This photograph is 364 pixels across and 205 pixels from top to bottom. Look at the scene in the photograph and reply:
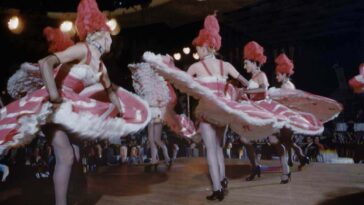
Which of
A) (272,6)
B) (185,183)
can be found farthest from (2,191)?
(272,6)

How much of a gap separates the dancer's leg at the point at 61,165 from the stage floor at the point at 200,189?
0.86 m

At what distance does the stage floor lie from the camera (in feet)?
12.0

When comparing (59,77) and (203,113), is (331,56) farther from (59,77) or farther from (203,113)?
(59,77)

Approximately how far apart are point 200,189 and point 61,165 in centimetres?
202

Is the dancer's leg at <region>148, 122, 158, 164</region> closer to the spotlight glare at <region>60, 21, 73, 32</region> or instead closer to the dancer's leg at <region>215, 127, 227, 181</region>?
the dancer's leg at <region>215, 127, 227, 181</region>

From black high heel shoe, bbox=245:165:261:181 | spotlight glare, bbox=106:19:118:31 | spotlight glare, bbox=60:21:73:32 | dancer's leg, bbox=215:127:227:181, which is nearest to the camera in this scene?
dancer's leg, bbox=215:127:227:181

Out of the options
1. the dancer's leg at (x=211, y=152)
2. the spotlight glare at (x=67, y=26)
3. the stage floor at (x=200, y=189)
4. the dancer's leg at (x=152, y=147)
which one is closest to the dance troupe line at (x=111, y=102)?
the dancer's leg at (x=211, y=152)

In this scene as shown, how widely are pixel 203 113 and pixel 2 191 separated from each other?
2.69m

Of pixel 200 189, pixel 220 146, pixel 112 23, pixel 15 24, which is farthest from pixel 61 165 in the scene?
pixel 112 23

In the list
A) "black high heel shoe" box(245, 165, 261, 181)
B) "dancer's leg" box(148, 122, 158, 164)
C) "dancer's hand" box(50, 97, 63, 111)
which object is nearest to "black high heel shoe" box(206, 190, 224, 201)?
"black high heel shoe" box(245, 165, 261, 181)

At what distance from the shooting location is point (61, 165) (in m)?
2.72

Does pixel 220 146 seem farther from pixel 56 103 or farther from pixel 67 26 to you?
pixel 67 26

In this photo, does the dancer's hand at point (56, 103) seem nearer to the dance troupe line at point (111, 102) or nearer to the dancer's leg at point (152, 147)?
the dance troupe line at point (111, 102)

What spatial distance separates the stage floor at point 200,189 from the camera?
367cm
